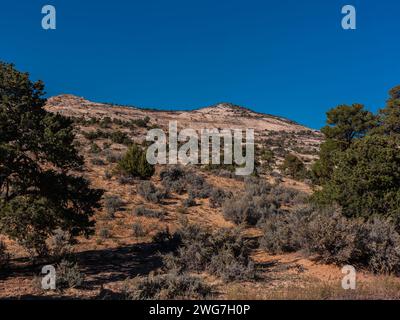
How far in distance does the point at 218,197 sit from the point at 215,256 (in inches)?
436

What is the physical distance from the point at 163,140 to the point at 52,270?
38776 mm

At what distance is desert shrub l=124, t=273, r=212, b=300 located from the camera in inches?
305

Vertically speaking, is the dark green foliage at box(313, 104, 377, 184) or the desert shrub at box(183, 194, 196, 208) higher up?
the dark green foliage at box(313, 104, 377, 184)

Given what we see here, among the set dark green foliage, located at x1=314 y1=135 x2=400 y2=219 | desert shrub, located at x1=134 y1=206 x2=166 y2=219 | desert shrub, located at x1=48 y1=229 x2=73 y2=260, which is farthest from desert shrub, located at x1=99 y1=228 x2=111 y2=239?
dark green foliage, located at x1=314 y1=135 x2=400 y2=219

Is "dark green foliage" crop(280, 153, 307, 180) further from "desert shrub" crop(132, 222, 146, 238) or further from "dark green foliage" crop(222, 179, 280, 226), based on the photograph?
"desert shrub" crop(132, 222, 146, 238)

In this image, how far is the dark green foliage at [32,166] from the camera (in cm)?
976

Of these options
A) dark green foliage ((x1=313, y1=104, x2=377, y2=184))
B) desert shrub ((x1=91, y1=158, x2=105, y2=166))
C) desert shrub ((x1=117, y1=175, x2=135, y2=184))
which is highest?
dark green foliage ((x1=313, y1=104, x2=377, y2=184))

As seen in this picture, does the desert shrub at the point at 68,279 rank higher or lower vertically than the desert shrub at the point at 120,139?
lower

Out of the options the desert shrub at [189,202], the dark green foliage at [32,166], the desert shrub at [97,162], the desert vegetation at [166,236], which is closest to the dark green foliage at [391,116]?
the desert vegetation at [166,236]

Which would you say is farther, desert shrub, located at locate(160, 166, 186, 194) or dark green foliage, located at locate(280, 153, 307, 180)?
dark green foliage, located at locate(280, 153, 307, 180)

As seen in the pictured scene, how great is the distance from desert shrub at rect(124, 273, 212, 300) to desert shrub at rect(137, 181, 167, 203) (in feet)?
38.5

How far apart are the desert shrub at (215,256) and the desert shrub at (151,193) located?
27.3 ft

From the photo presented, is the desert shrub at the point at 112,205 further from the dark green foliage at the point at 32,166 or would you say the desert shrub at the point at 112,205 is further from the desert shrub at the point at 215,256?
the desert shrub at the point at 215,256

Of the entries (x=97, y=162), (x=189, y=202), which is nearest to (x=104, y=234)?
(x=189, y=202)
